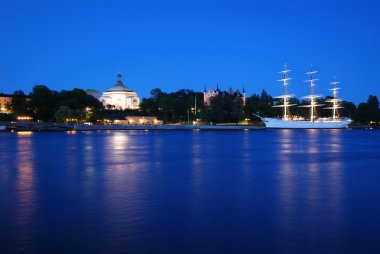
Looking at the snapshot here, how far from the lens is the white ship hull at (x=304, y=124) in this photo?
461ft

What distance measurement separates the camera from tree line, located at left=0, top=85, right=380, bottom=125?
411 feet

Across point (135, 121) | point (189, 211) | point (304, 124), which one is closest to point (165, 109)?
point (135, 121)

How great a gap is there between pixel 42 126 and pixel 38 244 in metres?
106

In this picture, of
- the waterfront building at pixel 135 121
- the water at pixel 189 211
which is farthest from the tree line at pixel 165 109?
the water at pixel 189 211

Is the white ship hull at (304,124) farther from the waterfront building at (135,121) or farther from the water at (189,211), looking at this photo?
the water at (189,211)

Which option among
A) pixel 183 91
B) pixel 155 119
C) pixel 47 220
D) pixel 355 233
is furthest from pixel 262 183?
pixel 183 91

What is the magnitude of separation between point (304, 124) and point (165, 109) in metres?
46.5

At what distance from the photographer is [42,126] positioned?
111 m

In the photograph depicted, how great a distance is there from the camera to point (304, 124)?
5615 inches

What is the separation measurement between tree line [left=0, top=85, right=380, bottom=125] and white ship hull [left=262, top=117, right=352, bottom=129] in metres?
6.11

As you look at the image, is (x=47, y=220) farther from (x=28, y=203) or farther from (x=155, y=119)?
(x=155, y=119)

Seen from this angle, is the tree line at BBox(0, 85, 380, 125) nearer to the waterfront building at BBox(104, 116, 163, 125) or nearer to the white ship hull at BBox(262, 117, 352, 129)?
the waterfront building at BBox(104, 116, 163, 125)

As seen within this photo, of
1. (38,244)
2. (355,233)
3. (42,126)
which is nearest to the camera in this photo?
(38,244)

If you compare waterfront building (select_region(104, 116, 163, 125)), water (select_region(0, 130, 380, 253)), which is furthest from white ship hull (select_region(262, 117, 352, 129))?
water (select_region(0, 130, 380, 253))
